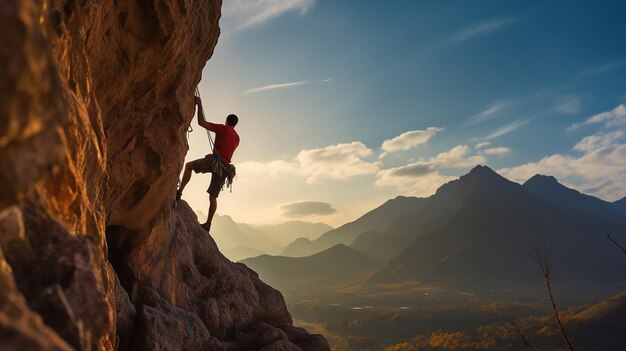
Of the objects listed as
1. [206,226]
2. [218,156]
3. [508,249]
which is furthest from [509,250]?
[218,156]

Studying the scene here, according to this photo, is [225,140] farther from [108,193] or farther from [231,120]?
[108,193]

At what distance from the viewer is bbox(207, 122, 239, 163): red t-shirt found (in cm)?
989

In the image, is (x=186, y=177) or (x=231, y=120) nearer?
(x=231, y=120)

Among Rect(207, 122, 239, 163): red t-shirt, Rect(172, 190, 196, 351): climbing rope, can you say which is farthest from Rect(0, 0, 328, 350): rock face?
Rect(207, 122, 239, 163): red t-shirt

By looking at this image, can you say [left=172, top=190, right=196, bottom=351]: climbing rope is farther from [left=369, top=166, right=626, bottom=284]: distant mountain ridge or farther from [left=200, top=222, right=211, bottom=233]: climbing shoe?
[left=369, top=166, right=626, bottom=284]: distant mountain ridge

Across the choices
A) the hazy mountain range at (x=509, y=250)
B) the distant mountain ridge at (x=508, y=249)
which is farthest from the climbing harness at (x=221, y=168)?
the distant mountain ridge at (x=508, y=249)

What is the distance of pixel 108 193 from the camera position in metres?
7.32

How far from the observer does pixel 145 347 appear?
688 centimetres

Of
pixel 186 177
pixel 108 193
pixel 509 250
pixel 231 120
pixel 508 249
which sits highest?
pixel 508 249

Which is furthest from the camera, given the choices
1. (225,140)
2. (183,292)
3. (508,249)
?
(508,249)

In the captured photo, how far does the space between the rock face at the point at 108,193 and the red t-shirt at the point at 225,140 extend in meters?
0.92

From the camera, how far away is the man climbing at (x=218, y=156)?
9969 millimetres

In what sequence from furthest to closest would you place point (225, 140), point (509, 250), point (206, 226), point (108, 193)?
point (509, 250) < point (206, 226) < point (225, 140) < point (108, 193)

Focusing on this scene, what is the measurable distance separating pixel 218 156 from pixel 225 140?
457 mm
